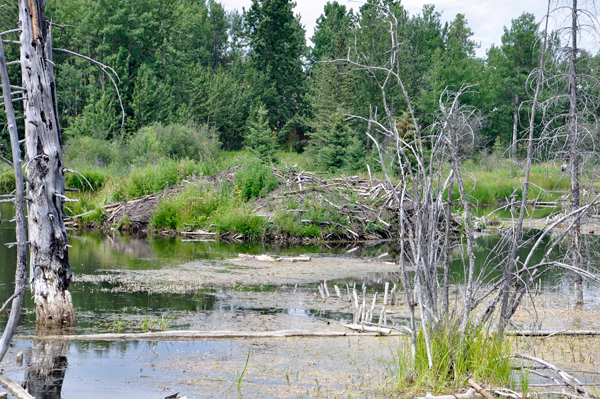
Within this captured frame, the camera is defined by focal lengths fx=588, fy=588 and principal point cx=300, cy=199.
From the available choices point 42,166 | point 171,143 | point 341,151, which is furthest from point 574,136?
point 171,143

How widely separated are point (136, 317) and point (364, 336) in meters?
3.43

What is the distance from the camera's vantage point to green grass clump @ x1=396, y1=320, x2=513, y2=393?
5.39 meters

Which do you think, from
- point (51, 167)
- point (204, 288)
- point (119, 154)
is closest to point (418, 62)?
point (119, 154)

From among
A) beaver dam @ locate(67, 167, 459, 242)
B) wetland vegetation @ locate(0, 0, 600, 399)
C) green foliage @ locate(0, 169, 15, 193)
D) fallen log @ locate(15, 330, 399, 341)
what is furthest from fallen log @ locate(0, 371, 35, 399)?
green foliage @ locate(0, 169, 15, 193)

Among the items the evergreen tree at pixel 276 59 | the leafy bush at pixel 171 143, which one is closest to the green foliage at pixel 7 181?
the leafy bush at pixel 171 143

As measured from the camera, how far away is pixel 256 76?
174 ft

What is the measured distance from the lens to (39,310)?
301 inches

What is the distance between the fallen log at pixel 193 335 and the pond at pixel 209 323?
0.09 m

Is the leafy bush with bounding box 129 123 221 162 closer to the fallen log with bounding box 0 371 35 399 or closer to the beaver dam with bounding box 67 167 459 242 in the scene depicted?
the beaver dam with bounding box 67 167 459 242

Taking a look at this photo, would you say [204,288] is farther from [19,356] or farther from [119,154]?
[119,154]

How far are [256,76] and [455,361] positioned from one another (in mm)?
49642

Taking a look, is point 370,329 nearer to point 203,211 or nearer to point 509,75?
point 203,211

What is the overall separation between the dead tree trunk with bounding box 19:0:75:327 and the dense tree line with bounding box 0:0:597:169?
3330 centimetres

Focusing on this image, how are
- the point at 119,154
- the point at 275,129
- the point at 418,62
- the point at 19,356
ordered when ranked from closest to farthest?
the point at 19,356
the point at 119,154
the point at 275,129
the point at 418,62
